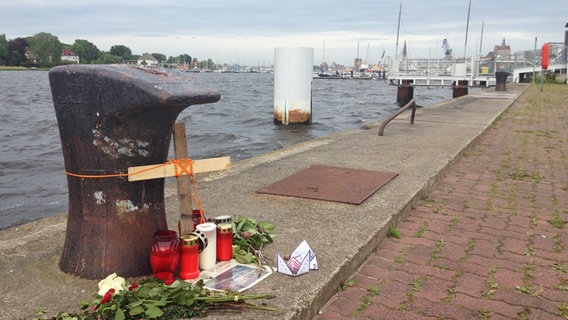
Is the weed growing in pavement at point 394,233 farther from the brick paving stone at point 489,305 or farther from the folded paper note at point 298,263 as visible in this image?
the folded paper note at point 298,263

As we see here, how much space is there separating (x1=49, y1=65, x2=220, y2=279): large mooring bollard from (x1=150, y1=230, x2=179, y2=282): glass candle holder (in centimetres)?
19

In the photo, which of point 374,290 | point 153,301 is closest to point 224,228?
point 153,301

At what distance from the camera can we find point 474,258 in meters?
3.66

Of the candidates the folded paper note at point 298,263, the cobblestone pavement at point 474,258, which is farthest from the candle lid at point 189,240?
the cobblestone pavement at point 474,258

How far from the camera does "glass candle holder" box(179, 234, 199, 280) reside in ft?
9.10

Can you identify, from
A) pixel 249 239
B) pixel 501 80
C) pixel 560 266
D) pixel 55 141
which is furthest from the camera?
pixel 501 80

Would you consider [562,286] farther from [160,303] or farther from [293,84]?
[293,84]

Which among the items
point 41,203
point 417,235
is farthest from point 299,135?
point 417,235

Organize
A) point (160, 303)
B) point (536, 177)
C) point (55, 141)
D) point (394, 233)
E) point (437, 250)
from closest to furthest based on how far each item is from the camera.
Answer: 1. point (160, 303)
2. point (437, 250)
3. point (394, 233)
4. point (536, 177)
5. point (55, 141)

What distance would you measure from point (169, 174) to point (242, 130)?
1572 centimetres

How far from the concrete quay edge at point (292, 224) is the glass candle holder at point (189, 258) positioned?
1.15 ft

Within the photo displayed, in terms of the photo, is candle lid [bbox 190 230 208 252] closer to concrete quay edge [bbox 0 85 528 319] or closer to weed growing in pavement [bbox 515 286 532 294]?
concrete quay edge [bbox 0 85 528 319]

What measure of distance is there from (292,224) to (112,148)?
161 cm

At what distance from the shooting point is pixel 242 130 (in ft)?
60.8
